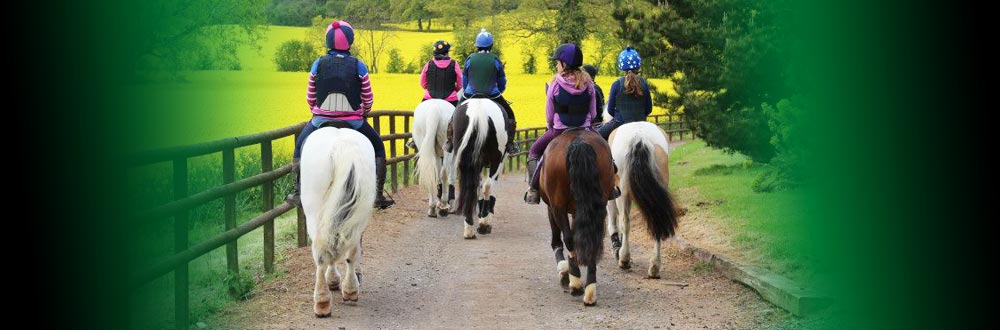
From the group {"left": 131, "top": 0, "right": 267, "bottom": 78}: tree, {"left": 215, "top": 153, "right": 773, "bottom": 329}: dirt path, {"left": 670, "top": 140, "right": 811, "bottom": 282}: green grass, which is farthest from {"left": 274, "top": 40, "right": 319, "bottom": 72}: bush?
{"left": 215, "top": 153, "right": 773, "bottom": 329}: dirt path

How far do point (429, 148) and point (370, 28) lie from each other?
29.8m

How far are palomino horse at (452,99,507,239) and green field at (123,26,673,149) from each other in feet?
9.46

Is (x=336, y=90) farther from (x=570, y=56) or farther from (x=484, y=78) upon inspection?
(x=484, y=78)

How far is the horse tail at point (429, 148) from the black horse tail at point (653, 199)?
402cm

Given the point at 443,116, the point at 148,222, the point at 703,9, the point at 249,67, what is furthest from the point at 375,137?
the point at 249,67

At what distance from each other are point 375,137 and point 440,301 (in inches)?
55.3

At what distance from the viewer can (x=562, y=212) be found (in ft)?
24.4

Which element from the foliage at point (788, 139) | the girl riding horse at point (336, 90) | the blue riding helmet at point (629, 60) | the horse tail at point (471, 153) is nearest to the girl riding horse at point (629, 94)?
the blue riding helmet at point (629, 60)

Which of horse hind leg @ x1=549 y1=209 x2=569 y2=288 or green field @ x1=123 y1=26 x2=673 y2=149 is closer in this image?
green field @ x1=123 y1=26 x2=673 y2=149

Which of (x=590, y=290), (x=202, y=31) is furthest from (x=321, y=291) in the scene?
(x=202, y=31)

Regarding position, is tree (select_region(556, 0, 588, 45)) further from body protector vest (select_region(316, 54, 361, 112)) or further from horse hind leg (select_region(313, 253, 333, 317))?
horse hind leg (select_region(313, 253, 333, 317))

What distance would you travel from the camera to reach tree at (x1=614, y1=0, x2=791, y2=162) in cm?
1145

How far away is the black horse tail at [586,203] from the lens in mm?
7047

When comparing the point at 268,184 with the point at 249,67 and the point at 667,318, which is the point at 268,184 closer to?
the point at 667,318
